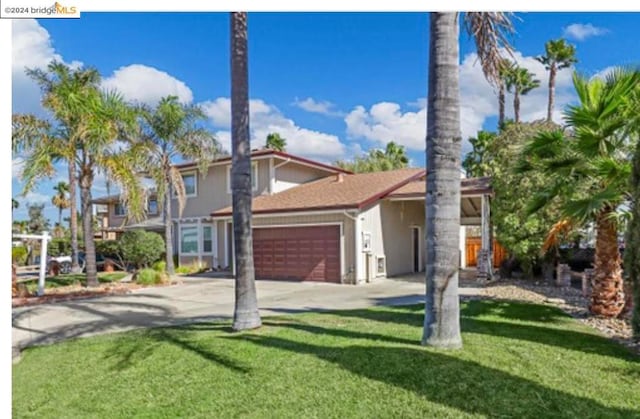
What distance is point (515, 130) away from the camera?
15.3m

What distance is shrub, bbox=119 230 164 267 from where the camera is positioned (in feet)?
63.4

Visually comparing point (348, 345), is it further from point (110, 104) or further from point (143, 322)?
point (110, 104)

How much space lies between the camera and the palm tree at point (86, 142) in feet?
45.3

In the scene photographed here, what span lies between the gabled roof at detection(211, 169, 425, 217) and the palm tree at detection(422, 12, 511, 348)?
9.80m

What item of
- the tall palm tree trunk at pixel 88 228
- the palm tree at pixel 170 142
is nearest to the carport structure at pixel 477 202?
the palm tree at pixel 170 142

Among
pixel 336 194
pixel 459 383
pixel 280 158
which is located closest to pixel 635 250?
pixel 459 383

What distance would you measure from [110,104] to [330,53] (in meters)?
7.84

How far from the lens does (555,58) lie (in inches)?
1236

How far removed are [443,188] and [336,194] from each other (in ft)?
40.6

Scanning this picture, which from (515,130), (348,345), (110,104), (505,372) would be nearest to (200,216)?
(110,104)

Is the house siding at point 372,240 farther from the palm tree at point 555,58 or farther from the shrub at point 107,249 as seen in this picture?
the palm tree at point 555,58

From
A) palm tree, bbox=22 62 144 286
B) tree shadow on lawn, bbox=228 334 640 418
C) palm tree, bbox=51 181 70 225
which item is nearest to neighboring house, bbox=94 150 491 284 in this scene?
palm tree, bbox=22 62 144 286

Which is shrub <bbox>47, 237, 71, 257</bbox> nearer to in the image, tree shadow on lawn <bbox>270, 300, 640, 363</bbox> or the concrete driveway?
the concrete driveway
